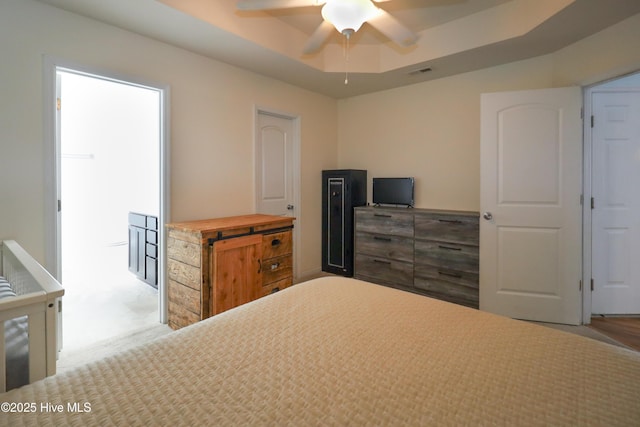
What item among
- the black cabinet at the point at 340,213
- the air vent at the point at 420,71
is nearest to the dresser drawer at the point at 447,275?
the black cabinet at the point at 340,213

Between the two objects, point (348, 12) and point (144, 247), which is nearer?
point (348, 12)

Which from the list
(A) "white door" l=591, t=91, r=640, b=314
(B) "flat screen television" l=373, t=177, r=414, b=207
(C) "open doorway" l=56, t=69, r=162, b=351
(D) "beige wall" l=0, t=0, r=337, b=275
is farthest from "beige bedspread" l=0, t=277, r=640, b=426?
(B) "flat screen television" l=373, t=177, r=414, b=207

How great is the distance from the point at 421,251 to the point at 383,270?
536 millimetres

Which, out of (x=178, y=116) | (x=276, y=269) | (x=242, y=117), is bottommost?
(x=276, y=269)

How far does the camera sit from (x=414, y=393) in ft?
2.33

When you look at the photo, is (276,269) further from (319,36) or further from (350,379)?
(350,379)

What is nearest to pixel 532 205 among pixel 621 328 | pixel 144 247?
pixel 621 328

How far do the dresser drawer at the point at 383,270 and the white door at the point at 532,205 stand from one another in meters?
0.77

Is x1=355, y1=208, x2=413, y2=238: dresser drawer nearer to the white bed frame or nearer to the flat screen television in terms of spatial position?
the flat screen television

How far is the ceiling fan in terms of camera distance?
1.63m

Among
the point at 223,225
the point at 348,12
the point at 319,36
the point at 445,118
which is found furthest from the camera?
the point at 445,118

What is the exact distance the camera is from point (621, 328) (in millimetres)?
2635

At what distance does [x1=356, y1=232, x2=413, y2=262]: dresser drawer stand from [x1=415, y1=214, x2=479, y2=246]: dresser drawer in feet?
0.64

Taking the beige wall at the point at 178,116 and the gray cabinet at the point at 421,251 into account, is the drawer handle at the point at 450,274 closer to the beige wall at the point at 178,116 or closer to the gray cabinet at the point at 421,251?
the gray cabinet at the point at 421,251
